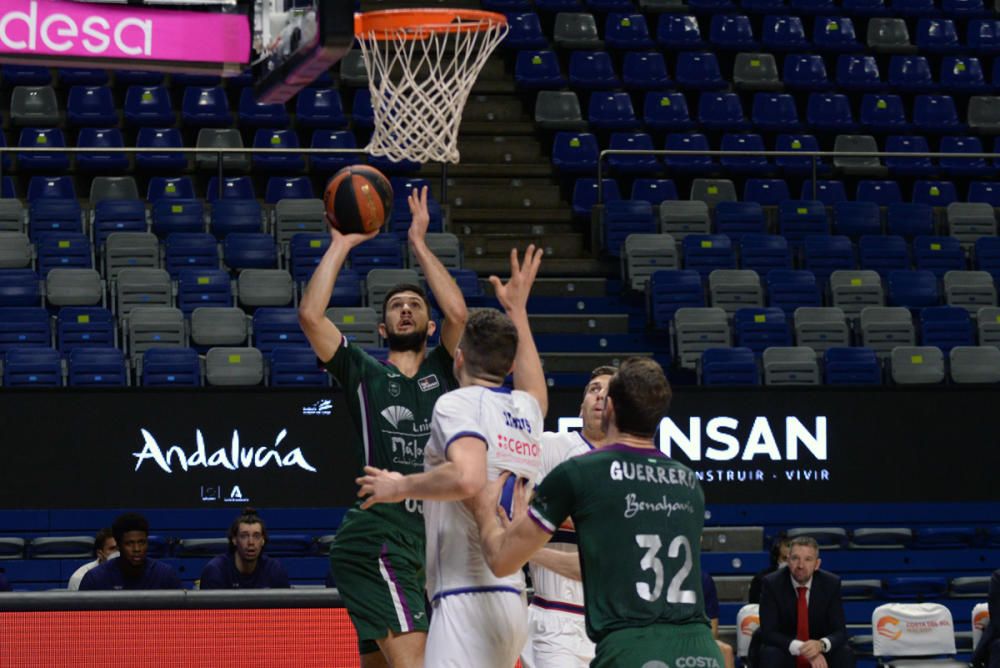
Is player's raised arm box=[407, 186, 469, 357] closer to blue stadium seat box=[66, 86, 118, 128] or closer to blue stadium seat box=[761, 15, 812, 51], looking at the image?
blue stadium seat box=[66, 86, 118, 128]

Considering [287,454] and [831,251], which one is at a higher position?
[831,251]

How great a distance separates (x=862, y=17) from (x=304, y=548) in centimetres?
1282

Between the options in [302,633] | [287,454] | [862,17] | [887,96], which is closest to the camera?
[302,633]

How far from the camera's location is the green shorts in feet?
22.8

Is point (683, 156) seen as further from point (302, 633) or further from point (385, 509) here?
point (385, 509)

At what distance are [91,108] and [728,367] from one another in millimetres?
7933

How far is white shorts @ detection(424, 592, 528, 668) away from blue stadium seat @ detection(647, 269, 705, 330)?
10.3m

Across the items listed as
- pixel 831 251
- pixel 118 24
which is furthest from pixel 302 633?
pixel 831 251

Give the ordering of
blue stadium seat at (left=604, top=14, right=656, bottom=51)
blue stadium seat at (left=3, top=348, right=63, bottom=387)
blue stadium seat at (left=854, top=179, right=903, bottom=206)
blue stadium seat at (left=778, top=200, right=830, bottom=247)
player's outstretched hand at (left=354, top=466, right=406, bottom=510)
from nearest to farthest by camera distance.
→ player's outstretched hand at (left=354, top=466, right=406, bottom=510)
blue stadium seat at (left=3, top=348, right=63, bottom=387)
blue stadium seat at (left=778, top=200, right=830, bottom=247)
blue stadium seat at (left=854, top=179, right=903, bottom=206)
blue stadium seat at (left=604, top=14, right=656, bottom=51)

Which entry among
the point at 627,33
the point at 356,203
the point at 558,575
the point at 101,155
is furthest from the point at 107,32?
Result: the point at 627,33

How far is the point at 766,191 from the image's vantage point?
1905 cm

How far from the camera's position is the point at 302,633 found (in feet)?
29.3

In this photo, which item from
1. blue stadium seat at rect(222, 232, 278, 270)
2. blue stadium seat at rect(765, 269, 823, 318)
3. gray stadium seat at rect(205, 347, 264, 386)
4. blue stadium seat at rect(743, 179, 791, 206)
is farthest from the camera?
blue stadium seat at rect(743, 179, 791, 206)

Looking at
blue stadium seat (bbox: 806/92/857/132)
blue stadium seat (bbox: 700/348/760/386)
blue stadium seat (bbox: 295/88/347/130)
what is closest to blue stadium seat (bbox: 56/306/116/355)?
blue stadium seat (bbox: 295/88/347/130)
